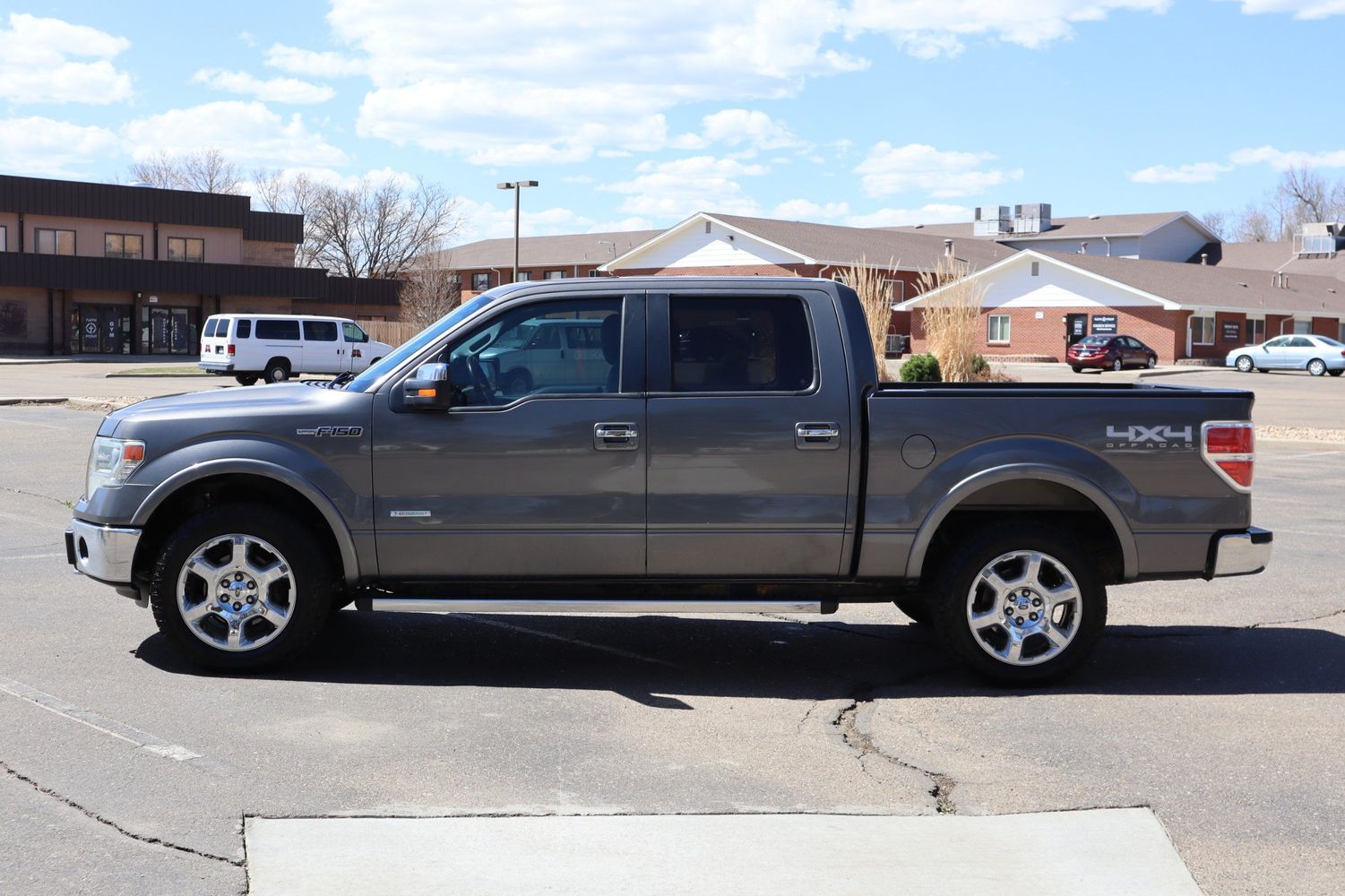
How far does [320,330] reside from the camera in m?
39.7

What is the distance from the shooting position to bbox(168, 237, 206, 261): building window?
64.4 meters

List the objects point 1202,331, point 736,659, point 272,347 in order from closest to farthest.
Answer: point 736,659 → point 272,347 → point 1202,331

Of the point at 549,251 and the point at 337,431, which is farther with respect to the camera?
the point at 549,251

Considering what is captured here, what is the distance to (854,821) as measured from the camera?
4945mm

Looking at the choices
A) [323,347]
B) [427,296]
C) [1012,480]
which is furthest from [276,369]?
[1012,480]

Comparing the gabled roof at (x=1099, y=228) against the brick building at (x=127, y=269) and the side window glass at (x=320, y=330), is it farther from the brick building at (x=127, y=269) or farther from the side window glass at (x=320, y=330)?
the side window glass at (x=320, y=330)

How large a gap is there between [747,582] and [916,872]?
2470 mm

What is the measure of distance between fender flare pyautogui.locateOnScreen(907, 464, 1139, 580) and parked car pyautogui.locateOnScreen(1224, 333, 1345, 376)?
52.9 m

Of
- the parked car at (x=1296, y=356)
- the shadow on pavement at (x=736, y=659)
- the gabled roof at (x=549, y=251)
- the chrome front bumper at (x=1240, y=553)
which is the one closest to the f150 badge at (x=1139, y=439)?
the chrome front bumper at (x=1240, y=553)

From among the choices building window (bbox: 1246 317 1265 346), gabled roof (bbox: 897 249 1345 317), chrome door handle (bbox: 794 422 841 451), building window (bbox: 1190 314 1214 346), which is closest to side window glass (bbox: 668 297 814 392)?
chrome door handle (bbox: 794 422 841 451)

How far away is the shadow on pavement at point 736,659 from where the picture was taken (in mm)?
6922

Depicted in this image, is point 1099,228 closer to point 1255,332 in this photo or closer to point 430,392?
point 1255,332

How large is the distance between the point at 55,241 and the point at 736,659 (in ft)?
202

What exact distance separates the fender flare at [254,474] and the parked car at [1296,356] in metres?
54.8
